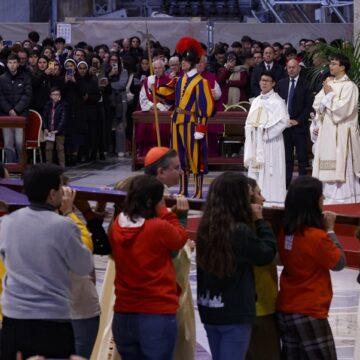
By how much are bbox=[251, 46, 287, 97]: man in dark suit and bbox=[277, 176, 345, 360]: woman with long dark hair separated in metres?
13.7

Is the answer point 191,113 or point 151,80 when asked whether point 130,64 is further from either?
point 191,113

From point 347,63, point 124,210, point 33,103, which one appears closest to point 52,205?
point 124,210

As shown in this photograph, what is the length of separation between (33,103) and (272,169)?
538 centimetres

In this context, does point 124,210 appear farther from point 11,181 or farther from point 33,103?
point 33,103

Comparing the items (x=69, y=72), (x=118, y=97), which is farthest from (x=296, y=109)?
(x=118, y=97)

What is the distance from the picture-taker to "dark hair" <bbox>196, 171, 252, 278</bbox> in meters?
6.86

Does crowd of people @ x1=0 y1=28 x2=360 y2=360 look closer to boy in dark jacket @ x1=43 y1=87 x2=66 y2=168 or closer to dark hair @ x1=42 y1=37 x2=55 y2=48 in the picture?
boy in dark jacket @ x1=43 y1=87 x2=66 y2=168

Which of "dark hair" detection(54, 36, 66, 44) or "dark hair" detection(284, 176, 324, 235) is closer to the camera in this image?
"dark hair" detection(284, 176, 324, 235)

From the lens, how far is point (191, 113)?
659 inches

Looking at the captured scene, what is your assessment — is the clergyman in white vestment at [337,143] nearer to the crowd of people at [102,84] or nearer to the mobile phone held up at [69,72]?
the crowd of people at [102,84]

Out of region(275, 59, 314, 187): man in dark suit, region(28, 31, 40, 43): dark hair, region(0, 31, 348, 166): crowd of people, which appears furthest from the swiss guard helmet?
region(28, 31, 40, 43): dark hair

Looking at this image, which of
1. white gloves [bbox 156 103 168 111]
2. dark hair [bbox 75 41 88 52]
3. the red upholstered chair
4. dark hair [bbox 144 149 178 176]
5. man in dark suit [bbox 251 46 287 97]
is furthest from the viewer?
dark hair [bbox 75 41 88 52]

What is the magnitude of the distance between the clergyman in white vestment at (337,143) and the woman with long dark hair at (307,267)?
9049mm

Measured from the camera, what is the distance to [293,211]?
23.3 feet
